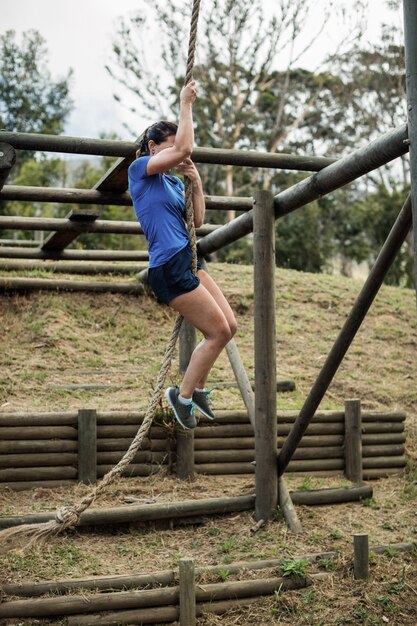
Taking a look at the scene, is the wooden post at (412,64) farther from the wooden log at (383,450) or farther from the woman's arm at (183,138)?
the wooden log at (383,450)

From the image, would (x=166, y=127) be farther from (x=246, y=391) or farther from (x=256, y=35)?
(x=256, y=35)

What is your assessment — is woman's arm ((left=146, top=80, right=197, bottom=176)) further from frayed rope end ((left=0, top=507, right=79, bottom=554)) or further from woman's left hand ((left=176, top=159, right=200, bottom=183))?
frayed rope end ((left=0, top=507, right=79, bottom=554))

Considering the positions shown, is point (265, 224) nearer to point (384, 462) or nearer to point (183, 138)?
point (183, 138)

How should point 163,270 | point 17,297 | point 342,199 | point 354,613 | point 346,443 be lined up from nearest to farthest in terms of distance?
1. point 163,270
2. point 354,613
3. point 346,443
4. point 17,297
5. point 342,199

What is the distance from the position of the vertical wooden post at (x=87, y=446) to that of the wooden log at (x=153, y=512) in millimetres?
805

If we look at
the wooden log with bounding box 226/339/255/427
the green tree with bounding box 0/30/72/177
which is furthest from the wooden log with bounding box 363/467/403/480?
the green tree with bounding box 0/30/72/177

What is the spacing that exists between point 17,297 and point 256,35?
13.9 meters

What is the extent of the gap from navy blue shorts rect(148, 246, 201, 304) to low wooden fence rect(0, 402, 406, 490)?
213cm

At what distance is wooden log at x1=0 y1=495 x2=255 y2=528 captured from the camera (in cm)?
526

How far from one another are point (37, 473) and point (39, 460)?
0.35 ft

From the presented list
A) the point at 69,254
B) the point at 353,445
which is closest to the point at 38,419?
the point at 69,254

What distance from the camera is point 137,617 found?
14.7 ft

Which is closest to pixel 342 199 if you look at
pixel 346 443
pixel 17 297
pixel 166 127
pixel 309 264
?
pixel 309 264

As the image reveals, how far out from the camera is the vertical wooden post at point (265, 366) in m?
5.63
